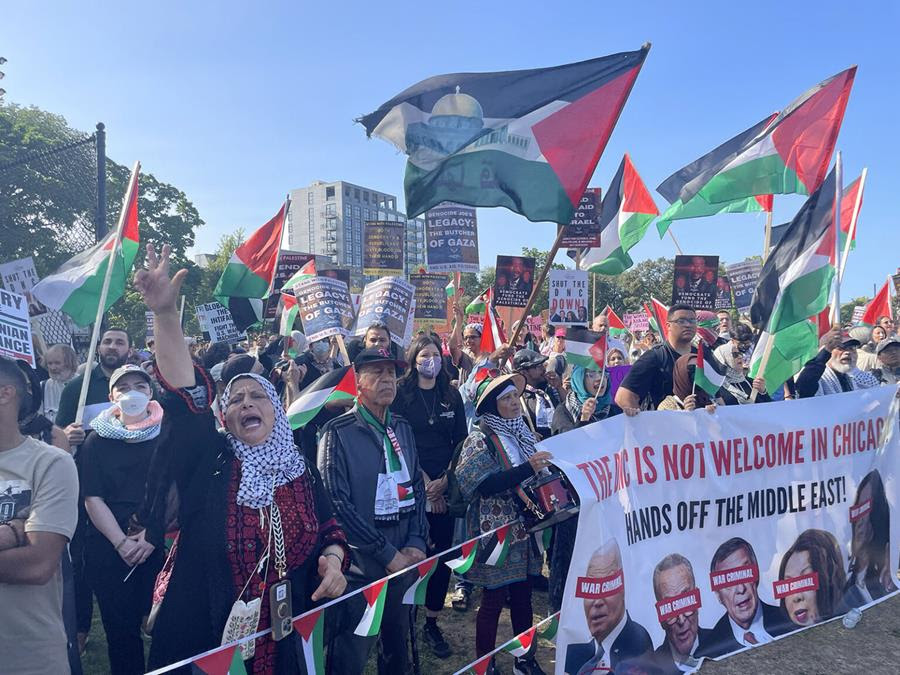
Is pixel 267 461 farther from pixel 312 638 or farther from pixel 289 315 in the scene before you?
pixel 289 315

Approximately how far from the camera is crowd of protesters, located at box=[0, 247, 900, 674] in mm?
2195

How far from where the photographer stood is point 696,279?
1044 centimetres

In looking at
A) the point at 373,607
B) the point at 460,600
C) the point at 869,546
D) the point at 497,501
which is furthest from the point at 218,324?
the point at 869,546

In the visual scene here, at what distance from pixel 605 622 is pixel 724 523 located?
1053 millimetres

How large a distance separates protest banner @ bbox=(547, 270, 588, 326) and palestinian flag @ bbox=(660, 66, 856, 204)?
10.6ft

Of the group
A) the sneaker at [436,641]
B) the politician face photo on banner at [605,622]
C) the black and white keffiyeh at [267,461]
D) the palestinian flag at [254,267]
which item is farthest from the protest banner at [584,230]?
the black and white keffiyeh at [267,461]

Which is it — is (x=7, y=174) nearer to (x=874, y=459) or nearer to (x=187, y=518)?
(x=187, y=518)

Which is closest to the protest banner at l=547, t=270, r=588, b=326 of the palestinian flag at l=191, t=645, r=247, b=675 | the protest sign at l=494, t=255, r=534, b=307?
the protest sign at l=494, t=255, r=534, b=307

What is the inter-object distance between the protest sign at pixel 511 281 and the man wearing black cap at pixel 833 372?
5.01 m

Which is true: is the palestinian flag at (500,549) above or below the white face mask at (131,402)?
below

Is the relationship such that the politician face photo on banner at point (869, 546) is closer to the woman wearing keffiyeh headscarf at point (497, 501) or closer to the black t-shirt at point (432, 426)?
the woman wearing keffiyeh headscarf at point (497, 501)

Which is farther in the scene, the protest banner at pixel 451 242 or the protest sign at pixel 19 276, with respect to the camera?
the protest banner at pixel 451 242

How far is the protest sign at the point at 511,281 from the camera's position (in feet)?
35.4

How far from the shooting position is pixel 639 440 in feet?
11.8
